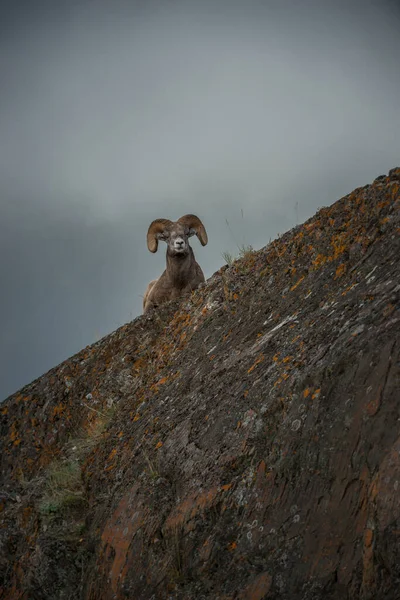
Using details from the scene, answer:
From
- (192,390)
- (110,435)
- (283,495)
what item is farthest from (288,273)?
(283,495)

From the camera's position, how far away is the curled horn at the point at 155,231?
15.9m

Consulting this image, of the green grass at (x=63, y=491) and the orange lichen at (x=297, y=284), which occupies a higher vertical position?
the orange lichen at (x=297, y=284)

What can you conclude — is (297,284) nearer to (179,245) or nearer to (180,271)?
(179,245)

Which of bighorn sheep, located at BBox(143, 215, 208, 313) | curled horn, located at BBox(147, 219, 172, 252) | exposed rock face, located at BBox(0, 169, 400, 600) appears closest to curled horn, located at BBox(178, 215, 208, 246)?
bighorn sheep, located at BBox(143, 215, 208, 313)

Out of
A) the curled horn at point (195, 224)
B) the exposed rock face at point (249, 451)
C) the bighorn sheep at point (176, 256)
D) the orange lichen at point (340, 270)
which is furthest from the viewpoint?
the curled horn at point (195, 224)

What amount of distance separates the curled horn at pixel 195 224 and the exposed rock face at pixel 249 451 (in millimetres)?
8029

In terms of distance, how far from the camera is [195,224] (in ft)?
53.4

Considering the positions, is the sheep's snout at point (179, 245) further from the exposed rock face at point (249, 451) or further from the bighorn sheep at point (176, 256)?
the exposed rock face at point (249, 451)

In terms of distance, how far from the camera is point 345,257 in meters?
5.95

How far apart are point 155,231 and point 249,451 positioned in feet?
39.4

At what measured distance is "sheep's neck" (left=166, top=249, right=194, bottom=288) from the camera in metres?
15.5

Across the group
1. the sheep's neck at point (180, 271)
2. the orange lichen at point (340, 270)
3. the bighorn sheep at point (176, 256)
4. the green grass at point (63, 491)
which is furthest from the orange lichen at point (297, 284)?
the sheep's neck at point (180, 271)

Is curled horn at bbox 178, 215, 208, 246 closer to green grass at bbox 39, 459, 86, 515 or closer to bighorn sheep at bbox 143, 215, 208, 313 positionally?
bighorn sheep at bbox 143, 215, 208, 313

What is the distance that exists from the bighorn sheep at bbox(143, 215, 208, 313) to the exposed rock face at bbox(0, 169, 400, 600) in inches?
280
